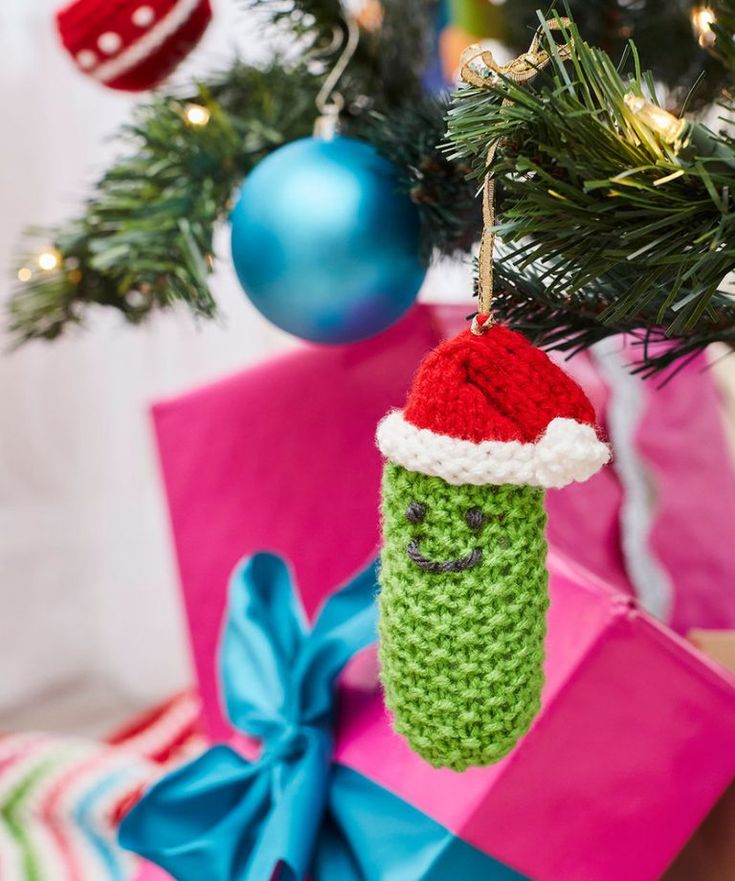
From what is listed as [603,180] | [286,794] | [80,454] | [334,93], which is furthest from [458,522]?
[80,454]

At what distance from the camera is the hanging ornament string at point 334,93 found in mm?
474

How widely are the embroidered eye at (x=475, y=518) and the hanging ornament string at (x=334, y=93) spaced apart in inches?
11.2

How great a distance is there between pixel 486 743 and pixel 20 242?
74cm

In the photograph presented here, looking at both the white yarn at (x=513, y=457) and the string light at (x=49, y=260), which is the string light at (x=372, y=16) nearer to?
the string light at (x=49, y=260)

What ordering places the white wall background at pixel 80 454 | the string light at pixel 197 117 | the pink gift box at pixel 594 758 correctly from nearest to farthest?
the pink gift box at pixel 594 758
the string light at pixel 197 117
the white wall background at pixel 80 454

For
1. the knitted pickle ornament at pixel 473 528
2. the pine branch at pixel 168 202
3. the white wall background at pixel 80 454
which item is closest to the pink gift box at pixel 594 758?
the knitted pickle ornament at pixel 473 528

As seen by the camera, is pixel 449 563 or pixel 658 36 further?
pixel 658 36

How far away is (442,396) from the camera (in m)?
0.27

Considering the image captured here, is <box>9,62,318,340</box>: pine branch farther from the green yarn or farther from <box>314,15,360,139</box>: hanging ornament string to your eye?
the green yarn

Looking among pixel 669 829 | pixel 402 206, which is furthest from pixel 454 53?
pixel 669 829

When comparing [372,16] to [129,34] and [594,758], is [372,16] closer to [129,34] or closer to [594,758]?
[129,34]

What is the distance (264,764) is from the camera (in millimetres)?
459

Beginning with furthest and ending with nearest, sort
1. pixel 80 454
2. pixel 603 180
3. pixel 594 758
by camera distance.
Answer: pixel 80 454 → pixel 594 758 → pixel 603 180

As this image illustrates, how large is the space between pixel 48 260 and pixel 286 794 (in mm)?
347
